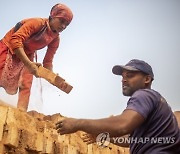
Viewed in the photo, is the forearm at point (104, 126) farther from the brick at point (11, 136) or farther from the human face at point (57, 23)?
the human face at point (57, 23)

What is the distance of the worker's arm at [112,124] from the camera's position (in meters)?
1.60

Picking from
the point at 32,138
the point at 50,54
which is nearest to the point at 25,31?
the point at 50,54

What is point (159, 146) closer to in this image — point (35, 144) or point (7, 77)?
point (35, 144)

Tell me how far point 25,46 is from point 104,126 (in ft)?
11.2

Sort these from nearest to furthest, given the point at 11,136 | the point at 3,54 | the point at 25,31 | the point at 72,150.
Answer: the point at 11,136, the point at 72,150, the point at 25,31, the point at 3,54

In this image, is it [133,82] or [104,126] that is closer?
Result: [104,126]

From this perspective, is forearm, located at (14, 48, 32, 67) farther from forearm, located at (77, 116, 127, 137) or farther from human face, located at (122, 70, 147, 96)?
forearm, located at (77, 116, 127, 137)

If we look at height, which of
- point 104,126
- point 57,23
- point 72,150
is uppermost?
point 57,23

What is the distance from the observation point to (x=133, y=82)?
2.06 metres

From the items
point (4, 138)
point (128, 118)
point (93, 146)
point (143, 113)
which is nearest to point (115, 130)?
point (128, 118)

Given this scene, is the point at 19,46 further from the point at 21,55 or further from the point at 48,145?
the point at 48,145

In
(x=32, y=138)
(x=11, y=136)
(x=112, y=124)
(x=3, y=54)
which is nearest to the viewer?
(x=112, y=124)

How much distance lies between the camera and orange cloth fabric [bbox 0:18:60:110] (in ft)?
14.5

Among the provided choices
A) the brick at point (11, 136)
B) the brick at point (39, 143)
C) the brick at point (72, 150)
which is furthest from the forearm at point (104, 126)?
the brick at point (72, 150)
